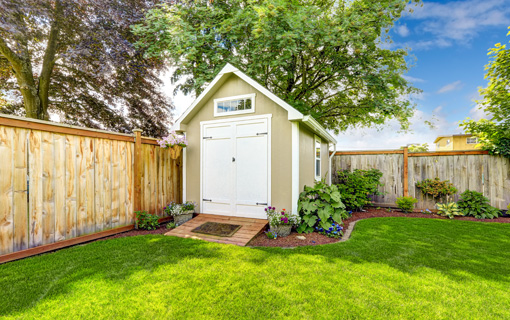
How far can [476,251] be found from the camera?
10.8ft

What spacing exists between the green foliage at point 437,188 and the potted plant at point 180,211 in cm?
678

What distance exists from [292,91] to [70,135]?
25.8 feet

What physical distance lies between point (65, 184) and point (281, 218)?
380cm

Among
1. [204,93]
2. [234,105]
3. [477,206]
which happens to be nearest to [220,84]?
[204,93]

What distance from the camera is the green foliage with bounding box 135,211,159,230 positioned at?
4.50 m

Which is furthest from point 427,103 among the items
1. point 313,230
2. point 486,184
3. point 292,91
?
point 313,230

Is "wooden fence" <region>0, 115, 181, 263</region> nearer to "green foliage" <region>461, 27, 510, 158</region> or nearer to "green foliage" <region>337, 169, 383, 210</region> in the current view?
"green foliage" <region>337, 169, 383, 210</region>

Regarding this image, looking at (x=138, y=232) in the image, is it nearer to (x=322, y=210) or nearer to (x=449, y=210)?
(x=322, y=210)

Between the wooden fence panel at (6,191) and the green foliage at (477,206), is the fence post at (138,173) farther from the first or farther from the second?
the green foliage at (477,206)

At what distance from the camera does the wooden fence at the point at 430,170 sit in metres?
5.75

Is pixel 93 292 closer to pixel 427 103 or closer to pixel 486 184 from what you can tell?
pixel 486 184

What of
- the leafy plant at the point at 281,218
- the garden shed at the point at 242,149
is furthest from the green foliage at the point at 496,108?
the leafy plant at the point at 281,218

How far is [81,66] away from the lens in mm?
7055

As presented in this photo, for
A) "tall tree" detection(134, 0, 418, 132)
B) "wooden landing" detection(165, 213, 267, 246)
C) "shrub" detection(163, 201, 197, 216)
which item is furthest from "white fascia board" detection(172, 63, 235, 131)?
"wooden landing" detection(165, 213, 267, 246)
